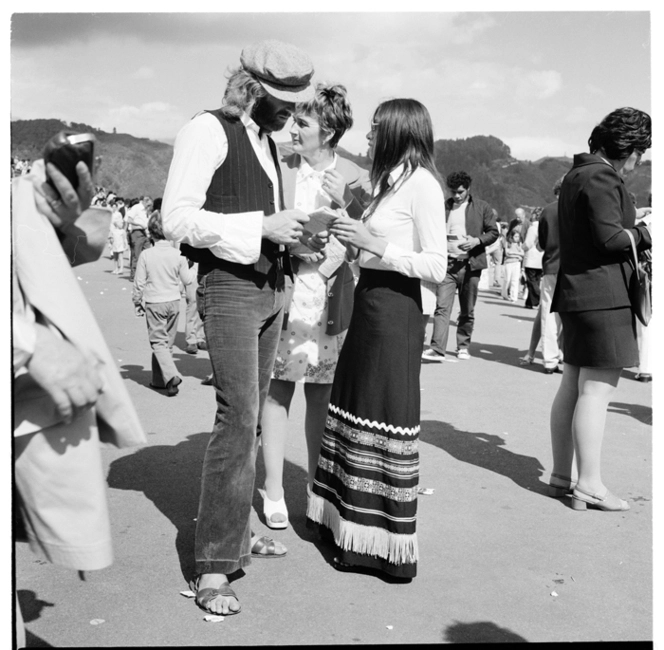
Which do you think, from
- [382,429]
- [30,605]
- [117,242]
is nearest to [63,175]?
[30,605]

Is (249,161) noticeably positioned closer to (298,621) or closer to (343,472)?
(343,472)

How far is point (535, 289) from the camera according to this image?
15.2 meters

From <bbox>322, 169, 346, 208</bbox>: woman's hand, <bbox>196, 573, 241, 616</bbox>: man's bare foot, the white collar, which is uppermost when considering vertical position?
the white collar

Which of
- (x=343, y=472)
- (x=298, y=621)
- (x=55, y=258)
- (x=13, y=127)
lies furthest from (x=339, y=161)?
(x=55, y=258)

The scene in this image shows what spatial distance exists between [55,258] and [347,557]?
7.43 feet

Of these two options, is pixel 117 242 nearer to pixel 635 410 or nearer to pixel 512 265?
pixel 512 265

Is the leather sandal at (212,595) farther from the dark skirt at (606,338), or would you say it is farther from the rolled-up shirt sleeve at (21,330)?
the dark skirt at (606,338)

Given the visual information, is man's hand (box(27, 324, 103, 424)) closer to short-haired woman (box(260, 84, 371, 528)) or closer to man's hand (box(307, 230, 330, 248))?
man's hand (box(307, 230, 330, 248))

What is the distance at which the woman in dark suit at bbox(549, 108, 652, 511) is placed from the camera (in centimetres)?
457

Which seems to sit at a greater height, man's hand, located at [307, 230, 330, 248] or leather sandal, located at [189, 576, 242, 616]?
man's hand, located at [307, 230, 330, 248]

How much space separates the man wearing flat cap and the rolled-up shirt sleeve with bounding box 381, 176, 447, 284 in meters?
0.54

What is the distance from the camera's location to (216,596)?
3.43 metres

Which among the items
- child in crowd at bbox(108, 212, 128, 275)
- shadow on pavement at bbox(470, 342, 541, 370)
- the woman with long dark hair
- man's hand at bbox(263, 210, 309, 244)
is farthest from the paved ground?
child in crowd at bbox(108, 212, 128, 275)

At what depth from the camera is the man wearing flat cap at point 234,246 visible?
130 inches
